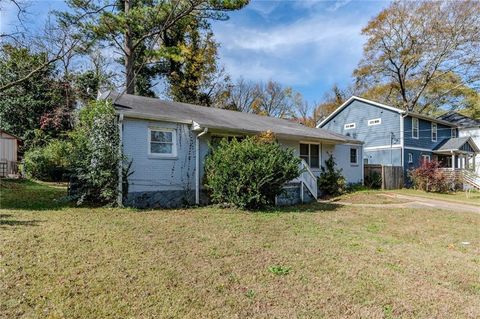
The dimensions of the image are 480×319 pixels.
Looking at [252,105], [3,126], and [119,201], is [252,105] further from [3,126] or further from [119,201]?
[119,201]

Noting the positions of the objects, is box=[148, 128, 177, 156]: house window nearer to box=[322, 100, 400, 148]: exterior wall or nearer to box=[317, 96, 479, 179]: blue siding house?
box=[317, 96, 479, 179]: blue siding house

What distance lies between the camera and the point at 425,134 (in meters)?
25.6

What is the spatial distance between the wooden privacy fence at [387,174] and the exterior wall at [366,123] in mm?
3952

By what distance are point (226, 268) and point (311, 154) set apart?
12714 millimetres

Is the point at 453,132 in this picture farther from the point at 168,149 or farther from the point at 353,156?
the point at 168,149

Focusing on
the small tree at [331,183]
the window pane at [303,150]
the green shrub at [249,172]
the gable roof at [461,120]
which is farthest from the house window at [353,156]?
the gable roof at [461,120]

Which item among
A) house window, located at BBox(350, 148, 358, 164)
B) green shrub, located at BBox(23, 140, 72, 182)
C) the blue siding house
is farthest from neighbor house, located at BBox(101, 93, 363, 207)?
the blue siding house

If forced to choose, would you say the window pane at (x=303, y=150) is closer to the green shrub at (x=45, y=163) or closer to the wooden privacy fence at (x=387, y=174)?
the wooden privacy fence at (x=387, y=174)

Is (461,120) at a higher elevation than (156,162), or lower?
higher

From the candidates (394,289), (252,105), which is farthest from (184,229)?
(252,105)

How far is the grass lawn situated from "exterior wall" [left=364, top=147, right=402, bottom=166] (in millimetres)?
16342

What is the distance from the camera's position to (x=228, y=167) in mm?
10352

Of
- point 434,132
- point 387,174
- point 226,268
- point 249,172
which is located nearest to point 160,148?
point 249,172

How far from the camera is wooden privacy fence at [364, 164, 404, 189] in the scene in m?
20.0
